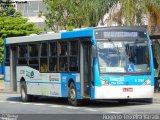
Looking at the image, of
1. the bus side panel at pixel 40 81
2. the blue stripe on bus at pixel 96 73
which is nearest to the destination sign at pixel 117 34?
the blue stripe on bus at pixel 96 73

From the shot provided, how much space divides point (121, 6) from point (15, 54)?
17.1 ft

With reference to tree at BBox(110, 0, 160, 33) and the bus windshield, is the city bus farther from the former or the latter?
tree at BBox(110, 0, 160, 33)

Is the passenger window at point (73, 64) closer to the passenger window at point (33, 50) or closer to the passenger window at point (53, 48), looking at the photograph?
the passenger window at point (53, 48)

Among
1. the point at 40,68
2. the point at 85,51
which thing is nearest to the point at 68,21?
the point at 40,68

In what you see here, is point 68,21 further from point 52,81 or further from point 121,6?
point 52,81

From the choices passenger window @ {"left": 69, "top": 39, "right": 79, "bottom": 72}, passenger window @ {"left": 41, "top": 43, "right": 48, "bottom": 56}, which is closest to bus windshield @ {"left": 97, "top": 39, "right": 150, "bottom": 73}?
passenger window @ {"left": 69, "top": 39, "right": 79, "bottom": 72}

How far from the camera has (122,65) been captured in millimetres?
21641

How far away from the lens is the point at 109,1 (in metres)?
29.8

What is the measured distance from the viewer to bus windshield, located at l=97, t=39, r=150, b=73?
21594 mm

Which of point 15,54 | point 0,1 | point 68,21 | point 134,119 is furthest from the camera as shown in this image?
point 0,1

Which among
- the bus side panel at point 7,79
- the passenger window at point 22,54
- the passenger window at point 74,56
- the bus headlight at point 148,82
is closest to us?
the bus headlight at point 148,82

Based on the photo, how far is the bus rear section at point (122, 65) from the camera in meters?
21.4

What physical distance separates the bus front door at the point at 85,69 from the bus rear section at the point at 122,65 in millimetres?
597

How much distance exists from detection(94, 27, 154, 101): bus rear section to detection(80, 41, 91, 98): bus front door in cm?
60
